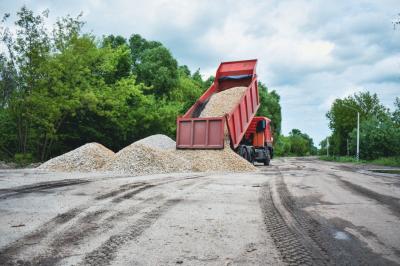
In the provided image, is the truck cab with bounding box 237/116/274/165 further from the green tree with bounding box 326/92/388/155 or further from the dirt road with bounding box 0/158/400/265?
the green tree with bounding box 326/92/388/155

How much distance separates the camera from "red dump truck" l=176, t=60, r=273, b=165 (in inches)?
545

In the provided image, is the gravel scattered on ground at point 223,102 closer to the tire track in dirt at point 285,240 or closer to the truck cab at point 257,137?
the truck cab at point 257,137

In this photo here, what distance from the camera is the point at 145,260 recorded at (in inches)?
109

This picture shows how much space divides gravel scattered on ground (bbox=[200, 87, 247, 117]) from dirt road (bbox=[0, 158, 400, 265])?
832 centimetres

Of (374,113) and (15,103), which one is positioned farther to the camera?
(374,113)

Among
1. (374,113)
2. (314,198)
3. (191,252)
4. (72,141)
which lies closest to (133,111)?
(72,141)

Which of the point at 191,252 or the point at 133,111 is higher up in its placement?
the point at 133,111

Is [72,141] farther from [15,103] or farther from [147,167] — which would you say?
[147,167]

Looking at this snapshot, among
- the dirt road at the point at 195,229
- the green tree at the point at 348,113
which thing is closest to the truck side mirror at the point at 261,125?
the dirt road at the point at 195,229

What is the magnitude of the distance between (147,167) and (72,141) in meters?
8.97

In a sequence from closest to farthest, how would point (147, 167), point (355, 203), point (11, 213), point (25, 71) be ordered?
point (11, 213), point (355, 203), point (147, 167), point (25, 71)

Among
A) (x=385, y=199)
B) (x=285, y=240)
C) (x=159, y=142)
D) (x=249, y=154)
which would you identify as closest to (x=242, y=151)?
(x=249, y=154)

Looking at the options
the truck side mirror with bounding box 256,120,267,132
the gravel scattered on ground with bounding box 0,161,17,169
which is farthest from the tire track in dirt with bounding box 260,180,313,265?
the truck side mirror with bounding box 256,120,267,132

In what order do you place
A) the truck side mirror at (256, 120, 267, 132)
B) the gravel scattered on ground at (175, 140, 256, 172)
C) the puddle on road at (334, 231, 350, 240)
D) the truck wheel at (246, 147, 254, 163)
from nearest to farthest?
the puddle on road at (334, 231, 350, 240), the gravel scattered on ground at (175, 140, 256, 172), the truck wheel at (246, 147, 254, 163), the truck side mirror at (256, 120, 267, 132)
